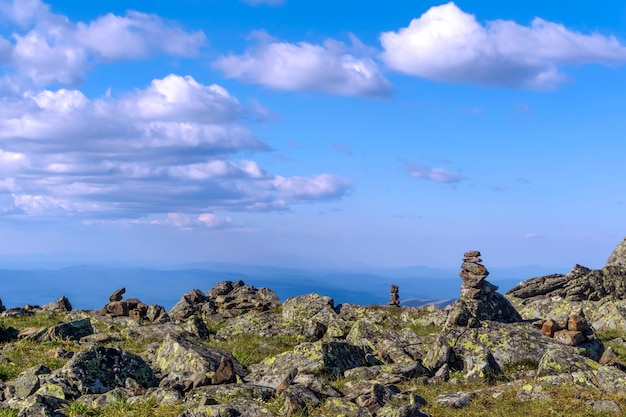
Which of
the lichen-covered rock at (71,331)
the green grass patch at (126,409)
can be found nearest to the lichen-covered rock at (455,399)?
the green grass patch at (126,409)

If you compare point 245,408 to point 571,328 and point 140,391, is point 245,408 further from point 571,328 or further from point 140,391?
point 571,328

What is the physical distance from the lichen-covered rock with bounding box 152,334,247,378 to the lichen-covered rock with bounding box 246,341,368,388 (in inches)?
39.9

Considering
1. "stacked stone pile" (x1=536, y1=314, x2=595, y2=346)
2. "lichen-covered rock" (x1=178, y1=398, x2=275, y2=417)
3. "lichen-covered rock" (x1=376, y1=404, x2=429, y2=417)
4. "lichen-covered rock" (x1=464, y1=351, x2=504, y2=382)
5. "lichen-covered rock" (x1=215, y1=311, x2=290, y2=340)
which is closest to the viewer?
"lichen-covered rock" (x1=376, y1=404, x2=429, y2=417)

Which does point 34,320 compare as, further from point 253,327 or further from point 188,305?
point 253,327

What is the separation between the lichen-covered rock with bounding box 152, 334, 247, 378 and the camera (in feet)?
76.5

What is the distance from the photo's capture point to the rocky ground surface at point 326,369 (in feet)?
58.8

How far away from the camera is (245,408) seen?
17.4 meters

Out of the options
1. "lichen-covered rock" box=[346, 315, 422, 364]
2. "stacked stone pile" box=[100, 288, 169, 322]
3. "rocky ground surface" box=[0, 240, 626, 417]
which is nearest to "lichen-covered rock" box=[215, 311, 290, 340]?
"rocky ground surface" box=[0, 240, 626, 417]

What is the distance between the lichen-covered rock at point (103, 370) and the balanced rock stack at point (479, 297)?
1731 cm

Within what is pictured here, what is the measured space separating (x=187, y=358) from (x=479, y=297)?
63.4ft

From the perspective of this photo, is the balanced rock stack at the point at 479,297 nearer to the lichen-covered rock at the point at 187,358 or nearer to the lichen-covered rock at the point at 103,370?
the lichen-covered rock at the point at 187,358

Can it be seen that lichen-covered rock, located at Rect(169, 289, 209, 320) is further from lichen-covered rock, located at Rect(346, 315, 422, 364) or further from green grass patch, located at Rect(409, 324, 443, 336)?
lichen-covered rock, located at Rect(346, 315, 422, 364)

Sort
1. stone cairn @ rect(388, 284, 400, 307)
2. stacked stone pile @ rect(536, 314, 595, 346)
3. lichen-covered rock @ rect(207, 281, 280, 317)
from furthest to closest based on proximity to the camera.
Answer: stone cairn @ rect(388, 284, 400, 307), lichen-covered rock @ rect(207, 281, 280, 317), stacked stone pile @ rect(536, 314, 595, 346)

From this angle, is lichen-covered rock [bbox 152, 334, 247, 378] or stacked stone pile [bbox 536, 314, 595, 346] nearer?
lichen-covered rock [bbox 152, 334, 247, 378]
